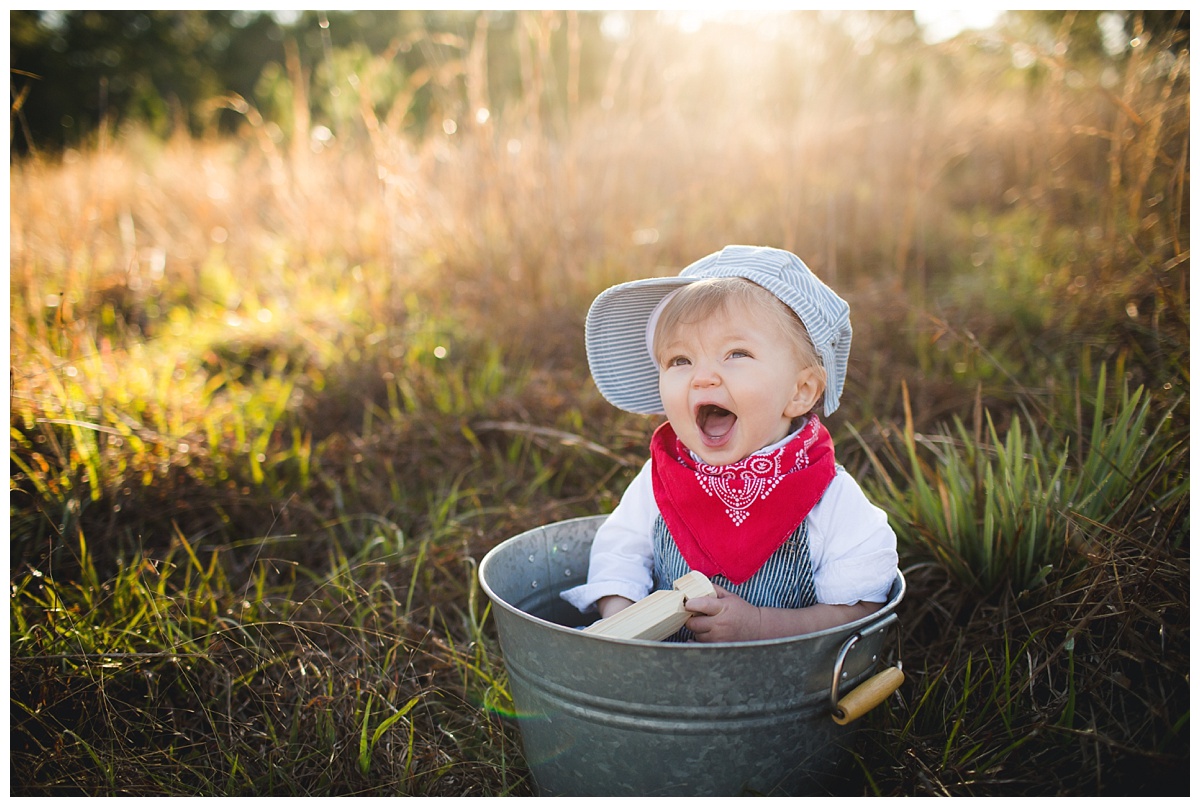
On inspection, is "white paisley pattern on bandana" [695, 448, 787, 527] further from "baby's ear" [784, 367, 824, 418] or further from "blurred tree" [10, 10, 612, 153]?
"blurred tree" [10, 10, 612, 153]

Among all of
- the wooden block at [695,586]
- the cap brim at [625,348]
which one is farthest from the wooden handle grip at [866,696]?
the cap brim at [625,348]

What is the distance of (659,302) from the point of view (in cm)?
162

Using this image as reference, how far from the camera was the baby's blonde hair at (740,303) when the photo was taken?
140 cm

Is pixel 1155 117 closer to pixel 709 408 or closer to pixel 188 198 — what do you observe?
pixel 709 408

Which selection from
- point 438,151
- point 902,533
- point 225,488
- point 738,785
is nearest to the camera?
point 738,785

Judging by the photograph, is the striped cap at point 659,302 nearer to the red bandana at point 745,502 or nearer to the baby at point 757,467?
the baby at point 757,467

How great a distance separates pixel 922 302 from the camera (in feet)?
11.3

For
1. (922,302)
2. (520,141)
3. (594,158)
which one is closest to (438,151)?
(520,141)

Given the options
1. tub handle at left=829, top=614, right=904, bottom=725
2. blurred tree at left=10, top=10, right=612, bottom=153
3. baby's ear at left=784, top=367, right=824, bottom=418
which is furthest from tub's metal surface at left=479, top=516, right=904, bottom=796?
blurred tree at left=10, top=10, right=612, bottom=153

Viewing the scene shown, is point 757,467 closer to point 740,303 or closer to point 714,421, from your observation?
point 714,421

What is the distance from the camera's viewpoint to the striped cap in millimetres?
1396

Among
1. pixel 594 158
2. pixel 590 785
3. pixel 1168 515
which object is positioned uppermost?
pixel 594 158

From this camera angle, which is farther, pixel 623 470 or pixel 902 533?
pixel 623 470

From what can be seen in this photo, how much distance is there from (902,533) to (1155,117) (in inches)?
65.6
